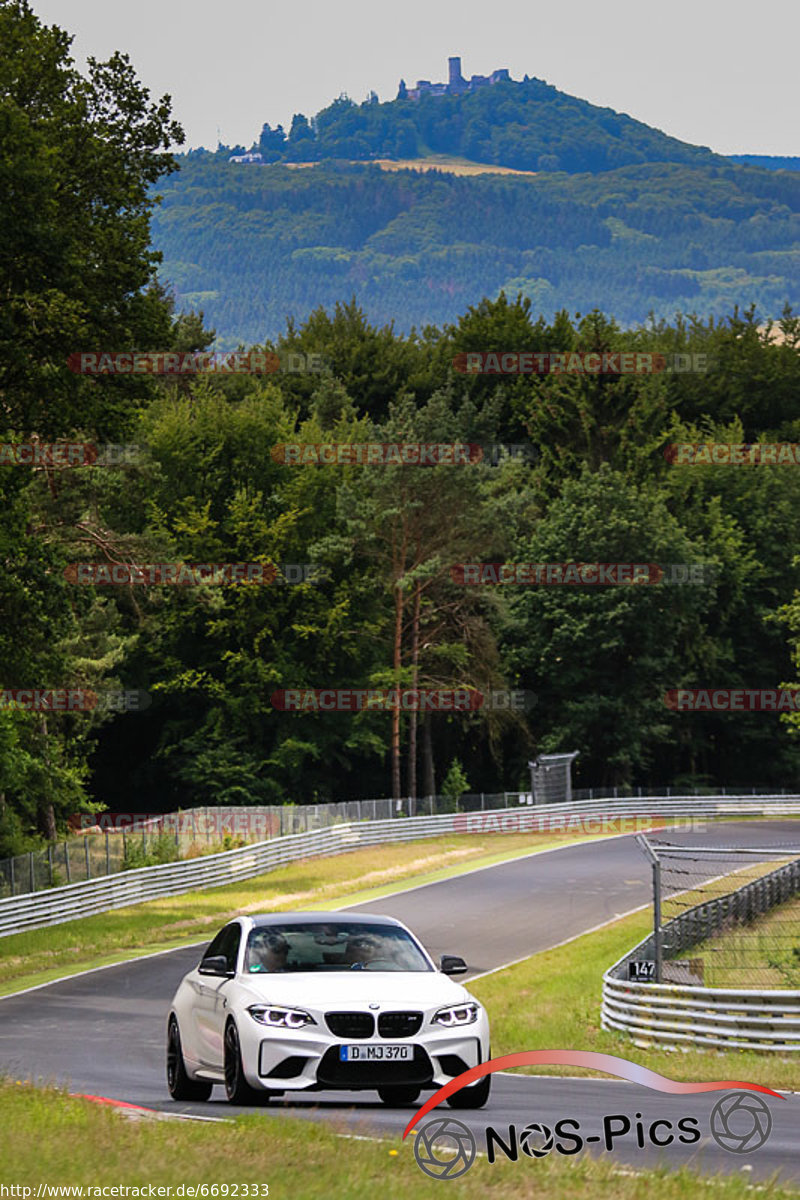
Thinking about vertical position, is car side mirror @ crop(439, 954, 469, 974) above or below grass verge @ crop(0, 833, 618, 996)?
above

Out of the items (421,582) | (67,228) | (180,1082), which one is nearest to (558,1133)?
(180,1082)

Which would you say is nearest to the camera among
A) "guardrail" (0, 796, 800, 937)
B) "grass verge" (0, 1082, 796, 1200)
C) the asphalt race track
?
"grass verge" (0, 1082, 796, 1200)

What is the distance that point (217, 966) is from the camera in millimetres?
12836

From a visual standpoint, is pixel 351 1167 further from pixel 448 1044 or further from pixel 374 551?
pixel 374 551

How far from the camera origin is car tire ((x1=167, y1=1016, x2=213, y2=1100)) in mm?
13312

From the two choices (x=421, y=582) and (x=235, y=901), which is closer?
(x=235, y=901)

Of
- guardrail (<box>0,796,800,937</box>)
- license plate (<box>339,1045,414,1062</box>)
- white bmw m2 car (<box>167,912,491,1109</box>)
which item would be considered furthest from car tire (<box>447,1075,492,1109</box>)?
guardrail (<box>0,796,800,937</box>)

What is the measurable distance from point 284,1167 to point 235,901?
33915 millimetres

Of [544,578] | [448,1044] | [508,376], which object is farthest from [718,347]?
[448,1044]

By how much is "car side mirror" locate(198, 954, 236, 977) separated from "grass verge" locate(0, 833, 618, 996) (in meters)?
16.3

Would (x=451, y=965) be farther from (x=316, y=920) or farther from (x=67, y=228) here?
(x=67, y=228)

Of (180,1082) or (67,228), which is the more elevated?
(67,228)

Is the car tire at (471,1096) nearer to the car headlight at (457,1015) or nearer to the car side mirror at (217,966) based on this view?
the car headlight at (457,1015)

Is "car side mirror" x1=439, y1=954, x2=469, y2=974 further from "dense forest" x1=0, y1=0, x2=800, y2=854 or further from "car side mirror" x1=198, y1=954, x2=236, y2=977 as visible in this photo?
"dense forest" x1=0, y1=0, x2=800, y2=854
